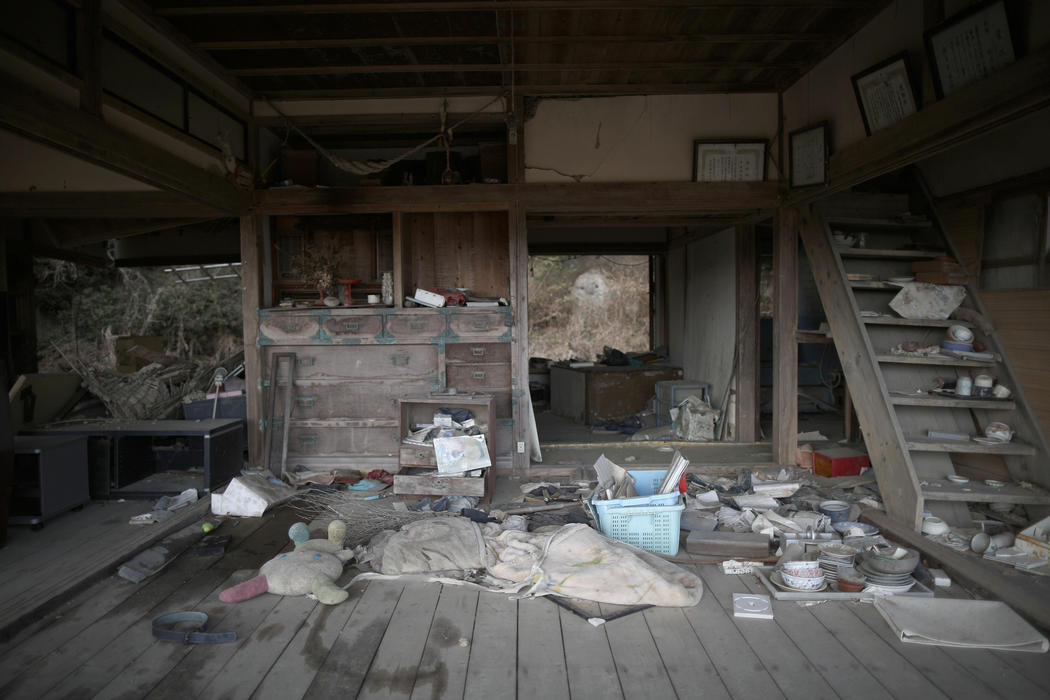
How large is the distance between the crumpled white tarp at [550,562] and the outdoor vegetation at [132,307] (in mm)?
→ 7837

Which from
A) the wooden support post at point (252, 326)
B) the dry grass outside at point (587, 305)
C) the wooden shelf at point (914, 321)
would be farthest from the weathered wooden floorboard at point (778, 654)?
the dry grass outside at point (587, 305)

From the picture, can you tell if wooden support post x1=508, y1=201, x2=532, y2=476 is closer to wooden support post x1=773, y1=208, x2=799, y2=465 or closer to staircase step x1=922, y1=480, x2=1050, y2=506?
wooden support post x1=773, y1=208, x2=799, y2=465

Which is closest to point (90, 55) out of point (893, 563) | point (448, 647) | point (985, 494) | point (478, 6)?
point (478, 6)

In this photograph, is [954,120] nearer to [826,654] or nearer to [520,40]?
[826,654]

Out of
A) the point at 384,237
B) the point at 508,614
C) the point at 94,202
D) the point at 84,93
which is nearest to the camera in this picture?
the point at 508,614

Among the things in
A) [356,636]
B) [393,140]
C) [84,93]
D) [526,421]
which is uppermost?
[393,140]

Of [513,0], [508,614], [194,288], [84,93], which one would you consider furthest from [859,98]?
[194,288]

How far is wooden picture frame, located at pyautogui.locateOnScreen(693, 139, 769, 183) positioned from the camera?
16.2 ft

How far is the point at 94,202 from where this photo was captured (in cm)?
465

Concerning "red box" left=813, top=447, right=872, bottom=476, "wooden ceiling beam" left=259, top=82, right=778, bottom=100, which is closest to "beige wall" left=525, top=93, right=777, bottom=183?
"wooden ceiling beam" left=259, top=82, right=778, bottom=100

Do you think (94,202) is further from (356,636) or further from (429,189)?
(356,636)

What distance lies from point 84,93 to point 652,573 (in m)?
3.88

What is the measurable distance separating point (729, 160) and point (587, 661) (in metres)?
4.06

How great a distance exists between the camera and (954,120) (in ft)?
9.62
